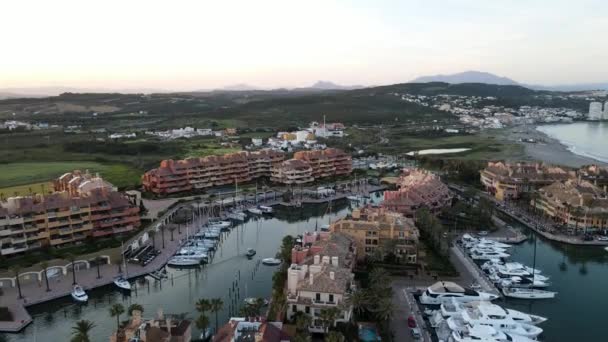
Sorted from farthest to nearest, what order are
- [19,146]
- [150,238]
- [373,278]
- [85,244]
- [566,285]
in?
[19,146], [150,238], [85,244], [566,285], [373,278]

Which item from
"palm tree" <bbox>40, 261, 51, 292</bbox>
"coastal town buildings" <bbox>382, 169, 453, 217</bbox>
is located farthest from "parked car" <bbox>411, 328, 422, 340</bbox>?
"palm tree" <bbox>40, 261, 51, 292</bbox>

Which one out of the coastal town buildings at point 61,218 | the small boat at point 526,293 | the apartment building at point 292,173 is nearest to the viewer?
the small boat at point 526,293

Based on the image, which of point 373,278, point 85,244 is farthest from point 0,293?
point 373,278

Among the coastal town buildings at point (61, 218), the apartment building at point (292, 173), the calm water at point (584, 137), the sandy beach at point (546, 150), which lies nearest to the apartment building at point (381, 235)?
the coastal town buildings at point (61, 218)

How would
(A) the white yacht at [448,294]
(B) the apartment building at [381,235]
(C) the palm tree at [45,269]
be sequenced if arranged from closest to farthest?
(A) the white yacht at [448,294]
(C) the palm tree at [45,269]
(B) the apartment building at [381,235]

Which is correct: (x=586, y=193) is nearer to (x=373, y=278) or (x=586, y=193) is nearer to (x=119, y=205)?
(x=373, y=278)

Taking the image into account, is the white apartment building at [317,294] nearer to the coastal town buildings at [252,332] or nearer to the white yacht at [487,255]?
the coastal town buildings at [252,332]

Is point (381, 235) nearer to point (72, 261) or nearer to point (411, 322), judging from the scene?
point (411, 322)
